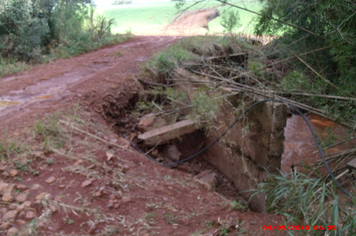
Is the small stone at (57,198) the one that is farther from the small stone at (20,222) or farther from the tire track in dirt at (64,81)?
the tire track in dirt at (64,81)

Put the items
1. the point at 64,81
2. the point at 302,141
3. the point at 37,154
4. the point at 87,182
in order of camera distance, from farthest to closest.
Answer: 1. the point at 64,81
2. the point at 302,141
3. the point at 37,154
4. the point at 87,182

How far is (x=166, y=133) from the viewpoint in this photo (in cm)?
487

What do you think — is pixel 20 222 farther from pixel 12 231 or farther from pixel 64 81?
pixel 64 81

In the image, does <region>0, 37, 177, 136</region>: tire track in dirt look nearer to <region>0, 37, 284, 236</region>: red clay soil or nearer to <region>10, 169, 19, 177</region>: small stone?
<region>0, 37, 284, 236</region>: red clay soil

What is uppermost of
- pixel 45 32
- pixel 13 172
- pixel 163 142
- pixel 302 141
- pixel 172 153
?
pixel 45 32

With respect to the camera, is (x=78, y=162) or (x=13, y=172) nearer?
(x=13, y=172)

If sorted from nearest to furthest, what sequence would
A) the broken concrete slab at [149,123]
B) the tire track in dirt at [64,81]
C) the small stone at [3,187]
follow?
the small stone at [3,187] < the tire track in dirt at [64,81] < the broken concrete slab at [149,123]

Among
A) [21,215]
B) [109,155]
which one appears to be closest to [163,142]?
[109,155]

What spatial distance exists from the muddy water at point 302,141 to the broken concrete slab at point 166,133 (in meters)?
1.65

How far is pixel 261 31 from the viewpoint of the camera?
4625 mm

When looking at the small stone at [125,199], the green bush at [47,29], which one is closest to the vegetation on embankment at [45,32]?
the green bush at [47,29]

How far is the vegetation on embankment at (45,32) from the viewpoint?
8.30m

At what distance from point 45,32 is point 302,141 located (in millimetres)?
8046
